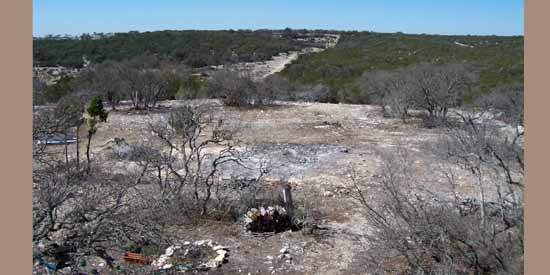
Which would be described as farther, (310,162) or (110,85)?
(110,85)

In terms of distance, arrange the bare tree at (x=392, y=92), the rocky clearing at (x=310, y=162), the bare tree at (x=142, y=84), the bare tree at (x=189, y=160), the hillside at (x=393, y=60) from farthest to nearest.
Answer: the hillside at (x=393, y=60) < the bare tree at (x=142, y=84) < the bare tree at (x=392, y=92) < the bare tree at (x=189, y=160) < the rocky clearing at (x=310, y=162)

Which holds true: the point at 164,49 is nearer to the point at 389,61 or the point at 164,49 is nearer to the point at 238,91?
the point at 389,61

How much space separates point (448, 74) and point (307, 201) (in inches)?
413

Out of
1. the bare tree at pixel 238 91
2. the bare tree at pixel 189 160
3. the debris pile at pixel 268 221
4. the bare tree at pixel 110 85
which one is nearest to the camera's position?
the debris pile at pixel 268 221

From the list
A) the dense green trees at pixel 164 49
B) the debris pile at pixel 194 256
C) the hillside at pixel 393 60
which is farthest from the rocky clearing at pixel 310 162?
the dense green trees at pixel 164 49

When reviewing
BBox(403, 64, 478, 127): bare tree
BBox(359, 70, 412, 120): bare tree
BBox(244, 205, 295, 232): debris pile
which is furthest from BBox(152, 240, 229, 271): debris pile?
BBox(359, 70, 412, 120): bare tree

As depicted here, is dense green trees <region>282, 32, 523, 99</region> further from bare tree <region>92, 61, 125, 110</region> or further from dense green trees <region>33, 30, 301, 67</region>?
bare tree <region>92, 61, 125, 110</region>

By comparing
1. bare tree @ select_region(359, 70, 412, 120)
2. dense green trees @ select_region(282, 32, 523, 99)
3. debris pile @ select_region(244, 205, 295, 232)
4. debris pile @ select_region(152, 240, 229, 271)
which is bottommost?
debris pile @ select_region(152, 240, 229, 271)

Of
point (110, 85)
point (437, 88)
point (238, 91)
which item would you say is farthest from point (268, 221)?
point (110, 85)

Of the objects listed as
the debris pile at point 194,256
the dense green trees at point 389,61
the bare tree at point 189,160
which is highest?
the dense green trees at point 389,61

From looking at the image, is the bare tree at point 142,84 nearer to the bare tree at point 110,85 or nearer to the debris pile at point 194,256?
the bare tree at point 110,85

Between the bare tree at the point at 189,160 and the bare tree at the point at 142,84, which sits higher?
the bare tree at the point at 142,84

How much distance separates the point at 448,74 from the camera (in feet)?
59.5

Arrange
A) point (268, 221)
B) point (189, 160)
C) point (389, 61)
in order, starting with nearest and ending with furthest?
1. point (268, 221)
2. point (189, 160)
3. point (389, 61)
